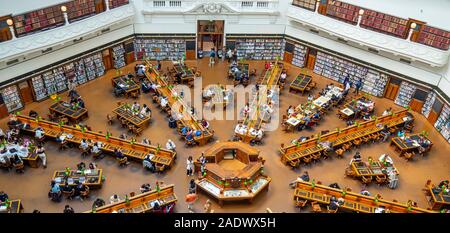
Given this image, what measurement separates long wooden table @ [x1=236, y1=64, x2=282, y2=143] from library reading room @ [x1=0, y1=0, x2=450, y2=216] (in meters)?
0.09

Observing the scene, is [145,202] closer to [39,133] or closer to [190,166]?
[190,166]

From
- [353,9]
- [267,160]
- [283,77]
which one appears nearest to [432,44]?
[353,9]

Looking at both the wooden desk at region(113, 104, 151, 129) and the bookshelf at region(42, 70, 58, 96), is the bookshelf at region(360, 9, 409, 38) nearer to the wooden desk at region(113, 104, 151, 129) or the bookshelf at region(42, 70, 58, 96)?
the wooden desk at region(113, 104, 151, 129)

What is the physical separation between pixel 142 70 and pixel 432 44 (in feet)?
60.5

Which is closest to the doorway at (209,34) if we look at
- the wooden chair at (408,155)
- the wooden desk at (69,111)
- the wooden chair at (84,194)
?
the wooden desk at (69,111)

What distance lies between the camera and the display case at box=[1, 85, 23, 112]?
23.1 metres

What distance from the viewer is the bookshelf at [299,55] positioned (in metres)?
29.4

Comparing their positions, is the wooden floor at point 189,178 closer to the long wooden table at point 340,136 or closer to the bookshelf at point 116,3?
the long wooden table at point 340,136

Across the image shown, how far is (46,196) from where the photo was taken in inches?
747

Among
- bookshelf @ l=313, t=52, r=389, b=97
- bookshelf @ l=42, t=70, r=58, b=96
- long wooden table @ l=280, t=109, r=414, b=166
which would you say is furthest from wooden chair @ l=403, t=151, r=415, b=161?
bookshelf @ l=42, t=70, r=58, b=96

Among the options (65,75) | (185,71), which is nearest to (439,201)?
(185,71)

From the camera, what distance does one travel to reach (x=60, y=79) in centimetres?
2575

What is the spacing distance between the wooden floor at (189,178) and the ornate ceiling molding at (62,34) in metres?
4.13
